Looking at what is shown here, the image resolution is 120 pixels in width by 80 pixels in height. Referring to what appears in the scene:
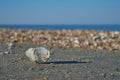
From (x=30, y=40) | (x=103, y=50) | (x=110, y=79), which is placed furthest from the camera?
(x=30, y=40)

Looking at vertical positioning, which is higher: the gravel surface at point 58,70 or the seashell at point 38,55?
the seashell at point 38,55

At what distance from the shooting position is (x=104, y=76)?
6.13 m

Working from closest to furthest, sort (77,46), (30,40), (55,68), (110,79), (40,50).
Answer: (110,79), (55,68), (40,50), (77,46), (30,40)

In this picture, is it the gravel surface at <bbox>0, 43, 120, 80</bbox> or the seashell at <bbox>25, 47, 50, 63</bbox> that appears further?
the seashell at <bbox>25, 47, 50, 63</bbox>

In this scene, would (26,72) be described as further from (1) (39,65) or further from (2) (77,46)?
(2) (77,46)

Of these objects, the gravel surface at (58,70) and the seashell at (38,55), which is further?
the seashell at (38,55)

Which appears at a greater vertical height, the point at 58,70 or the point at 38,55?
the point at 38,55

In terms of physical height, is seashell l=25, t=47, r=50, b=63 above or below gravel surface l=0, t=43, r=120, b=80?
above

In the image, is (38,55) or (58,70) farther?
(38,55)

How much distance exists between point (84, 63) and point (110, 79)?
5.66 feet

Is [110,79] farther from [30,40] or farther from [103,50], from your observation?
[30,40]

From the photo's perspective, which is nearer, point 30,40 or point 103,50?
point 103,50

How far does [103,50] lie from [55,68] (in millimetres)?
4243

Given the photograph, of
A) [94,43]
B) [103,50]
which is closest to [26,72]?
[103,50]
